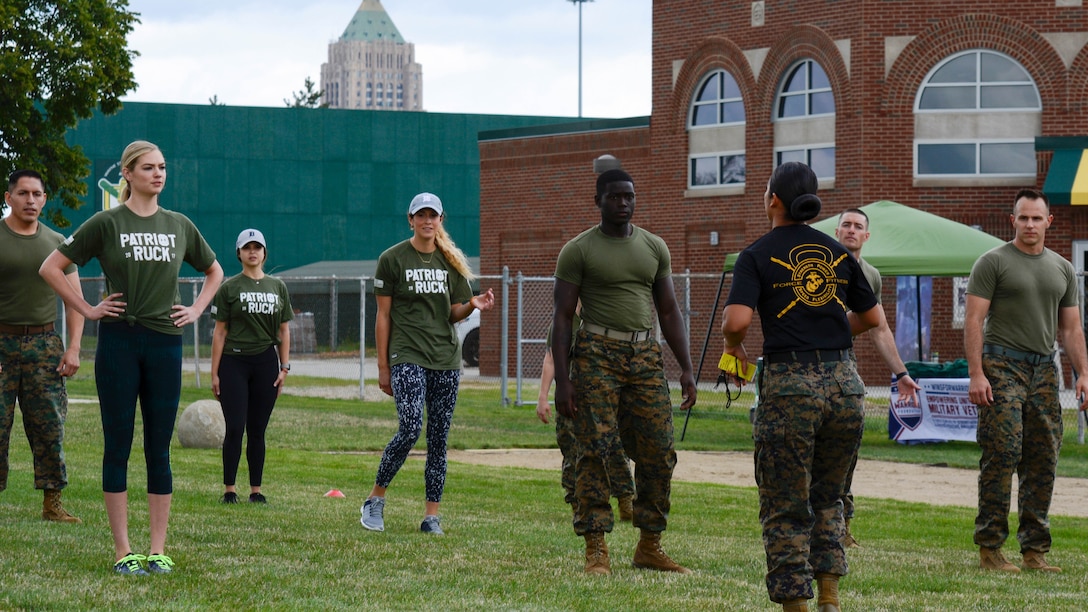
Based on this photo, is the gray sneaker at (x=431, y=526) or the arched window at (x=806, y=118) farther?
the arched window at (x=806, y=118)

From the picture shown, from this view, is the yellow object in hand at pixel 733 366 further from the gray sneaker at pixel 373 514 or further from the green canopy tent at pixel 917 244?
the green canopy tent at pixel 917 244

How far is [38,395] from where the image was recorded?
9180mm

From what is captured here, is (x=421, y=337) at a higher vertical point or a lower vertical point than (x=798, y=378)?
higher

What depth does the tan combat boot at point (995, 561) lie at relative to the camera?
26.9 feet

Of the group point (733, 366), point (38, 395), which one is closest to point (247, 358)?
point (38, 395)

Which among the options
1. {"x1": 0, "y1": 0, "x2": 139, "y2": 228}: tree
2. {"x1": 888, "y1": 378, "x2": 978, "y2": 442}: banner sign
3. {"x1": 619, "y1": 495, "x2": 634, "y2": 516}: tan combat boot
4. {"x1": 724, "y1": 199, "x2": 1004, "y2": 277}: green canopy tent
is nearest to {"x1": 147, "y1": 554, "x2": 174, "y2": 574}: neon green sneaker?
{"x1": 619, "y1": 495, "x2": 634, "y2": 516}: tan combat boot

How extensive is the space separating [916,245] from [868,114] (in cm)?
1174

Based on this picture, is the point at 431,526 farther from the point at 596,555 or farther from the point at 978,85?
the point at 978,85

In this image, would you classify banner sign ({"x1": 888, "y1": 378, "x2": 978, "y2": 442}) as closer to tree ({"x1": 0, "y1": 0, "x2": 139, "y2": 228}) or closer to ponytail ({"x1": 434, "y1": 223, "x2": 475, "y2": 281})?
ponytail ({"x1": 434, "y1": 223, "x2": 475, "y2": 281})

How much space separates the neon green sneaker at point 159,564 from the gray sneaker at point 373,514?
2.13 meters

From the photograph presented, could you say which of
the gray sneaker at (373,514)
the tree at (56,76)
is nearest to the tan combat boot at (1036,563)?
the gray sneaker at (373,514)

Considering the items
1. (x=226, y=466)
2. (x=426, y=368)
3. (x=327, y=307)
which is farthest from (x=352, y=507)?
(x=327, y=307)

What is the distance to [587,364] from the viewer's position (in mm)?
7535

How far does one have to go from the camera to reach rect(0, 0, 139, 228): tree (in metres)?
24.0
